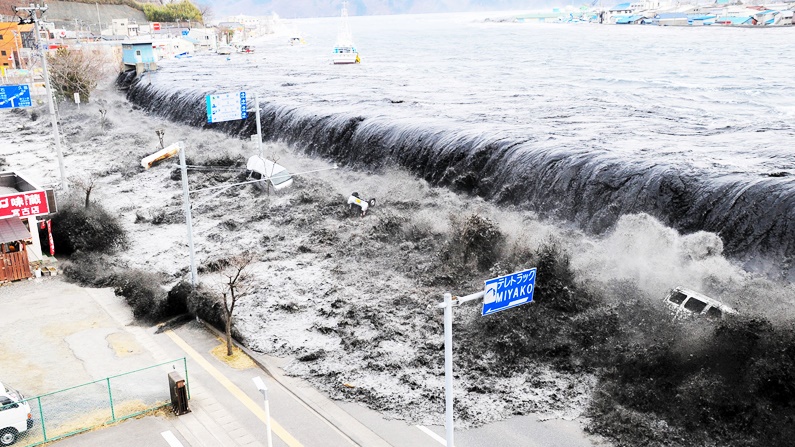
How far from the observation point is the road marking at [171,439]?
18.1m

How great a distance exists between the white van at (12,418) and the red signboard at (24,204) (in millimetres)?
13511

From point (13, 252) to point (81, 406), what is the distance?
1378cm

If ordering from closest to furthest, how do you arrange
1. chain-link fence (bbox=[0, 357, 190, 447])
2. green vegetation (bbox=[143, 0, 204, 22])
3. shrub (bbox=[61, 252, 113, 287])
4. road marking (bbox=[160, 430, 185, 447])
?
chain-link fence (bbox=[0, 357, 190, 447]) → road marking (bbox=[160, 430, 185, 447]) → shrub (bbox=[61, 252, 113, 287]) → green vegetation (bbox=[143, 0, 204, 22])

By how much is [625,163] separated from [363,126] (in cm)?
2093

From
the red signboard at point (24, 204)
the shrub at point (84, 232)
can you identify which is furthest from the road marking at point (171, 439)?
the shrub at point (84, 232)

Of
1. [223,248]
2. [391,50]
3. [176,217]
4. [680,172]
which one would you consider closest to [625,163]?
[680,172]

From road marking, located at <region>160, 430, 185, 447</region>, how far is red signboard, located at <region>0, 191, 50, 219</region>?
1588 cm

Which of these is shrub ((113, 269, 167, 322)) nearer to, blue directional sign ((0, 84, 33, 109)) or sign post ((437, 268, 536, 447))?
blue directional sign ((0, 84, 33, 109))

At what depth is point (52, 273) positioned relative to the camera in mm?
30875

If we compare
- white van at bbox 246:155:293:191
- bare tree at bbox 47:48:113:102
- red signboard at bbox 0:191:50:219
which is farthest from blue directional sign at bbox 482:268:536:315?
bare tree at bbox 47:48:113:102

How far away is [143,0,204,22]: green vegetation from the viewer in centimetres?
16788

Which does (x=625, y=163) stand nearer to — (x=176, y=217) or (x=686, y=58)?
(x=176, y=217)

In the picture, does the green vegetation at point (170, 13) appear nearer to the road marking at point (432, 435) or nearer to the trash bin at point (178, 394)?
the trash bin at point (178, 394)

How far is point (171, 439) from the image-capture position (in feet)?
60.1
